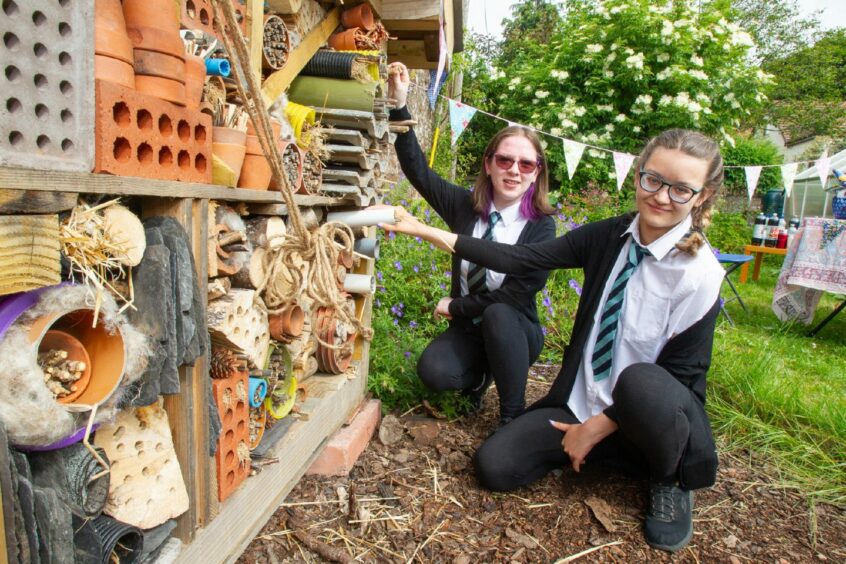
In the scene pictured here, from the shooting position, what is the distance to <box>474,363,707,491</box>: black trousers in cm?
199

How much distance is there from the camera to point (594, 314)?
2.34 m

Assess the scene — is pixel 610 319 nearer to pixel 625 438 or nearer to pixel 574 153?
pixel 625 438

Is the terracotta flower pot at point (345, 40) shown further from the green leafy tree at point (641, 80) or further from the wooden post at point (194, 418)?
the green leafy tree at point (641, 80)

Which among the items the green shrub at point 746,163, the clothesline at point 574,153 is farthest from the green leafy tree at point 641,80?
the clothesline at point 574,153

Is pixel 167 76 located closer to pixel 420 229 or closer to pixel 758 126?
pixel 420 229

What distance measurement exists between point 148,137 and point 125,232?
0.20 m

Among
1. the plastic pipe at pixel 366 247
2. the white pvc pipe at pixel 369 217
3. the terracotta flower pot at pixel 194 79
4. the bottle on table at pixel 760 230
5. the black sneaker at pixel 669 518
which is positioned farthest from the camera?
the bottle on table at pixel 760 230

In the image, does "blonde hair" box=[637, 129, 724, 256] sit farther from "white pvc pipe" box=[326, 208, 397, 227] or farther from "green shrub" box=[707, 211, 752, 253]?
"green shrub" box=[707, 211, 752, 253]

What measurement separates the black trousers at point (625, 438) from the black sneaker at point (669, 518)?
58 mm

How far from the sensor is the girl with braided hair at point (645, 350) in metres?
2.01

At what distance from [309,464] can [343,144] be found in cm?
126

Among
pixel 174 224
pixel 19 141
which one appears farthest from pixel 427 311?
pixel 19 141

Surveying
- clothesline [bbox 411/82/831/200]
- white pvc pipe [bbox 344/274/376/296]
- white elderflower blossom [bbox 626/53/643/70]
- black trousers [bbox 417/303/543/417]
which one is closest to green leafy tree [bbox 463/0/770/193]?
white elderflower blossom [bbox 626/53/643/70]

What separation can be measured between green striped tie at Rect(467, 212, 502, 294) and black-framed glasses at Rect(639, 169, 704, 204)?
0.87 meters
